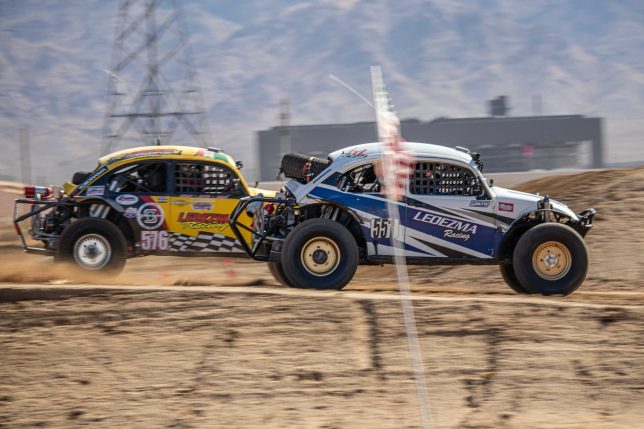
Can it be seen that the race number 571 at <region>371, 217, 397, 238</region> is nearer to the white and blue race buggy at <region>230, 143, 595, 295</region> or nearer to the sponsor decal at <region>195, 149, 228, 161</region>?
→ the white and blue race buggy at <region>230, 143, 595, 295</region>

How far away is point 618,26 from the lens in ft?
629

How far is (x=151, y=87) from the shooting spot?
42.7 meters

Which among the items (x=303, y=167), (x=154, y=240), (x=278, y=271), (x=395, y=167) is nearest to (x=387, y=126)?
(x=395, y=167)

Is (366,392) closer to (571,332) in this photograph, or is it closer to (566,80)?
(571,332)

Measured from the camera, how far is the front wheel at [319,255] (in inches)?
423

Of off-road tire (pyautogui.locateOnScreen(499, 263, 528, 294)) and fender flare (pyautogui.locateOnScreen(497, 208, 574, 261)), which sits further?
off-road tire (pyautogui.locateOnScreen(499, 263, 528, 294))

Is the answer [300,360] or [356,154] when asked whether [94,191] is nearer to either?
[356,154]

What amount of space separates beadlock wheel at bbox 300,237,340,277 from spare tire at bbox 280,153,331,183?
109 centimetres

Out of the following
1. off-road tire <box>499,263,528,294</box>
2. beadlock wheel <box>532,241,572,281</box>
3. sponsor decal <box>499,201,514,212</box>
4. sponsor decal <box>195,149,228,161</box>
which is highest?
sponsor decal <box>195,149,228,161</box>

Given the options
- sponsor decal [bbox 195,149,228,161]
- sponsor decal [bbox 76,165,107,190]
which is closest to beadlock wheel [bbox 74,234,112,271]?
sponsor decal [bbox 76,165,107,190]

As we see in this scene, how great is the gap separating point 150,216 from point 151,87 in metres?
30.3

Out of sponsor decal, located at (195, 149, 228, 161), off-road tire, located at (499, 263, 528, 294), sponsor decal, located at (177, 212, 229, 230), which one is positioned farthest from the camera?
sponsor decal, located at (195, 149, 228, 161)

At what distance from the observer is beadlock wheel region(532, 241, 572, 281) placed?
11.0 meters

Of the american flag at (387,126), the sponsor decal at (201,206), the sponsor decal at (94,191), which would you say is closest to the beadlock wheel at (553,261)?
the american flag at (387,126)
